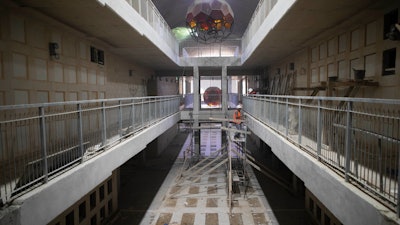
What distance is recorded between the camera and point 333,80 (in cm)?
745

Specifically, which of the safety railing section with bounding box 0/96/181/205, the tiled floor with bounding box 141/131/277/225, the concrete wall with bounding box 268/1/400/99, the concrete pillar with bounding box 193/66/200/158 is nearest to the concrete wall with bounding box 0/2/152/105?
the safety railing section with bounding box 0/96/181/205

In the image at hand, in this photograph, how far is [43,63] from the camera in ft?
24.8

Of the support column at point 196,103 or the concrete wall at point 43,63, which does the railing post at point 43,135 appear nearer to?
the concrete wall at point 43,63

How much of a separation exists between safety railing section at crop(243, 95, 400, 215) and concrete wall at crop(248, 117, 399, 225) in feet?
0.40

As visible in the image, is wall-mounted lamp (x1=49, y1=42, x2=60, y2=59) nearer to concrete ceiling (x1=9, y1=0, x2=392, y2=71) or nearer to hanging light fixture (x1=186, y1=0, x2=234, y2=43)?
concrete ceiling (x1=9, y1=0, x2=392, y2=71)

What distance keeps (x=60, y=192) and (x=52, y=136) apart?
2026mm

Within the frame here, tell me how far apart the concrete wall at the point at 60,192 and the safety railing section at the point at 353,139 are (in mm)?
4261

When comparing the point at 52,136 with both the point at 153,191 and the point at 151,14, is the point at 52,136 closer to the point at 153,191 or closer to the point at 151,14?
the point at 151,14

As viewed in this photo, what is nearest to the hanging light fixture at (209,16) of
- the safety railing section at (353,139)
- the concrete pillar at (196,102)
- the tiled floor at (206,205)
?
the safety railing section at (353,139)

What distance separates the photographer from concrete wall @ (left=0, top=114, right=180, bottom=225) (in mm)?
3459

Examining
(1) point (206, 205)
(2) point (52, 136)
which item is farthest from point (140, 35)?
(1) point (206, 205)

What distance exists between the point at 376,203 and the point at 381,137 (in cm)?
77

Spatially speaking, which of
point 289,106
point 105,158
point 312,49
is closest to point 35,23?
point 105,158

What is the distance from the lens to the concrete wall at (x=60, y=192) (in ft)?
11.3
